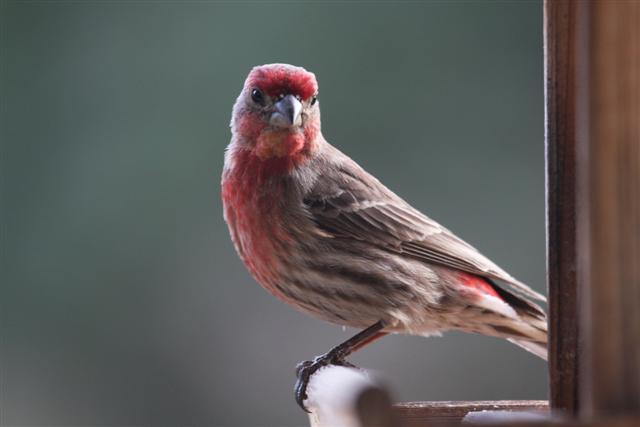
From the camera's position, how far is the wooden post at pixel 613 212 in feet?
6.57

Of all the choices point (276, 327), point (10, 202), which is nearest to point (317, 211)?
point (276, 327)

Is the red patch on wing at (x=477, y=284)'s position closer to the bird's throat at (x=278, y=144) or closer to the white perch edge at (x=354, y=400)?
the bird's throat at (x=278, y=144)

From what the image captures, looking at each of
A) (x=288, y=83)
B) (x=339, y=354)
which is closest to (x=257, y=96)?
(x=288, y=83)

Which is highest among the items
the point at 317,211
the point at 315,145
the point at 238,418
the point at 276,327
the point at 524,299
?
the point at 315,145

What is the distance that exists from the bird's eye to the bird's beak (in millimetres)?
72

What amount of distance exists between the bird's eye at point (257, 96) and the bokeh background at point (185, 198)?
2768 mm

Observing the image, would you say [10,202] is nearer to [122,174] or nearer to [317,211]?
[122,174]

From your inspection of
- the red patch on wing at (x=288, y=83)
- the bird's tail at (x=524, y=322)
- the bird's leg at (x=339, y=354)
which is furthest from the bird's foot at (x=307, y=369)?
the red patch on wing at (x=288, y=83)

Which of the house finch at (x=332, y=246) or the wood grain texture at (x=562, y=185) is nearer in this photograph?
the wood grain texture at (x=562, y=185)

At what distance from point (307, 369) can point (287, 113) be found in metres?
1.00

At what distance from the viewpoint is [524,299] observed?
4219 mm

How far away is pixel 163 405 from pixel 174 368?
0.84 ft

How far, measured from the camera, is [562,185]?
8.73 ft

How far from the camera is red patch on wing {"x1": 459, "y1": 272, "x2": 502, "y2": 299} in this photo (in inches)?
165
